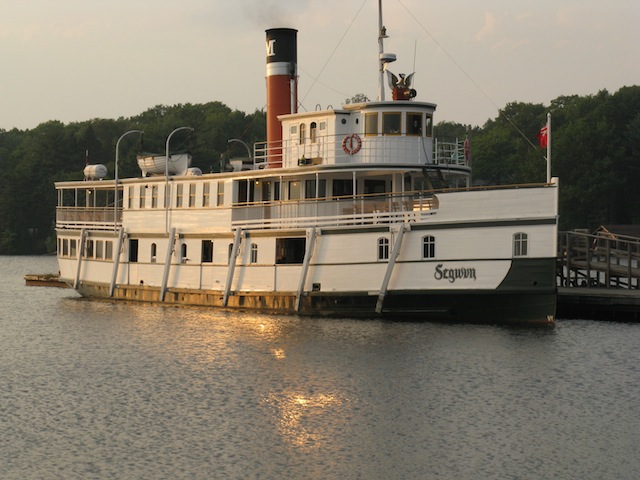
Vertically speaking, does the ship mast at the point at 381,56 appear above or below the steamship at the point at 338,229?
above

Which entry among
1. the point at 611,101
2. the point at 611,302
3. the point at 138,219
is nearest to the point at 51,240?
the point at 611,101

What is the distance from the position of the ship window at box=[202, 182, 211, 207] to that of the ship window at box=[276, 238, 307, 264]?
5.24m

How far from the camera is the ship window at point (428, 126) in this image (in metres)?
43.0

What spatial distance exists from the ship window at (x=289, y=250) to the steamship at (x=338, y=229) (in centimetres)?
5

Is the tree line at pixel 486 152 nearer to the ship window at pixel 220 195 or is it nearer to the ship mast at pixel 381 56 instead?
the ship window at pixel 220 195

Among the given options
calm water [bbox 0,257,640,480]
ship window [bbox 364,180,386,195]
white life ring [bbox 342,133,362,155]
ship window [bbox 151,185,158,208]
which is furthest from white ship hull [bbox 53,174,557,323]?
ship window [bbox 364,180,386,195]

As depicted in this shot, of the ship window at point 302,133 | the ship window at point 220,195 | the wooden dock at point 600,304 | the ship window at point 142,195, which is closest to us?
the wooden dock at point 600,304

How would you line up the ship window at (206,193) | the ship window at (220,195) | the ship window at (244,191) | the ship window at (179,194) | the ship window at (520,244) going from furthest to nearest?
the ship window at (179,194) → the ship window at (206,193) → the ship window at (220,195) → the ship window at (244,191) → the ship window at (520,244)

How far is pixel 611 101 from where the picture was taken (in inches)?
4080

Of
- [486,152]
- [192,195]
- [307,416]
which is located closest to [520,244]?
[307,416]

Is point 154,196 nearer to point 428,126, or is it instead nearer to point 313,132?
point 313,132

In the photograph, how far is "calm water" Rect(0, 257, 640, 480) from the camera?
2223 cm

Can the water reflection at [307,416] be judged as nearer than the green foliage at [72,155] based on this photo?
Yes

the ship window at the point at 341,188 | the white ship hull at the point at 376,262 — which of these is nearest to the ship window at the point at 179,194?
the white ship hull at the point at 376,262
